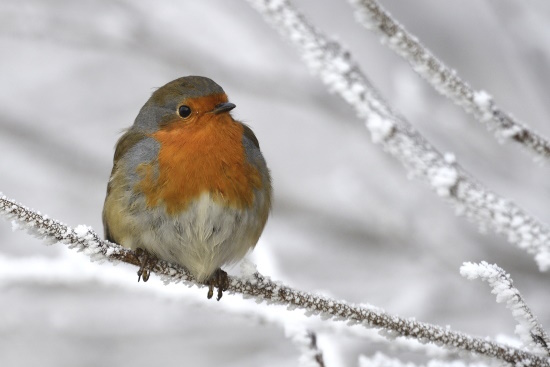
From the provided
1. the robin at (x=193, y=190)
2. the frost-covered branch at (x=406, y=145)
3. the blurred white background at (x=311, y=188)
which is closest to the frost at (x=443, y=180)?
the frost-covered branch at (x=406, y=145)

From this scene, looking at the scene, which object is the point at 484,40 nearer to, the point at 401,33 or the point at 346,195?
the point at 346,195

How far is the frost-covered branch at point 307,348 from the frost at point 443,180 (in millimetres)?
530

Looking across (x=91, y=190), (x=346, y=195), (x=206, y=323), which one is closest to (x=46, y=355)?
(x=91, y=190)

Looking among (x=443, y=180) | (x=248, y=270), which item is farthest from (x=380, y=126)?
(x=248, y=270)

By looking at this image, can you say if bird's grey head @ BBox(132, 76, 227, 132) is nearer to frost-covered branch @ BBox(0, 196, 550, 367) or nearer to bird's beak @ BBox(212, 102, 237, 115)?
bird's beak @ BBox(212, 102, 237, 115)

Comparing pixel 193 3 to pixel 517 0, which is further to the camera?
pixel 193 3

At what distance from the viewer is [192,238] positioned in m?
3.49

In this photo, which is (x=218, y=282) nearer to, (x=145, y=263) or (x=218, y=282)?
(x=218, y=282)

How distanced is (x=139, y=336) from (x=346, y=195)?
1.75 metres

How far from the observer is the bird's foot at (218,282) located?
3485mm

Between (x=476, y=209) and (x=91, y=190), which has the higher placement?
(x=91, y=190)

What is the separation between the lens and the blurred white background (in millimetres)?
4785

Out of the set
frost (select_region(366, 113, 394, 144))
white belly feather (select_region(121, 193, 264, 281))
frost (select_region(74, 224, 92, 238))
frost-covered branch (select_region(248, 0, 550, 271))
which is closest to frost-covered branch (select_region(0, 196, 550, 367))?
frost (select_region(74, 224, 92, 238))

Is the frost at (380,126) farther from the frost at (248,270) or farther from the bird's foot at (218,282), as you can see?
the bird's foot at (218,282)
